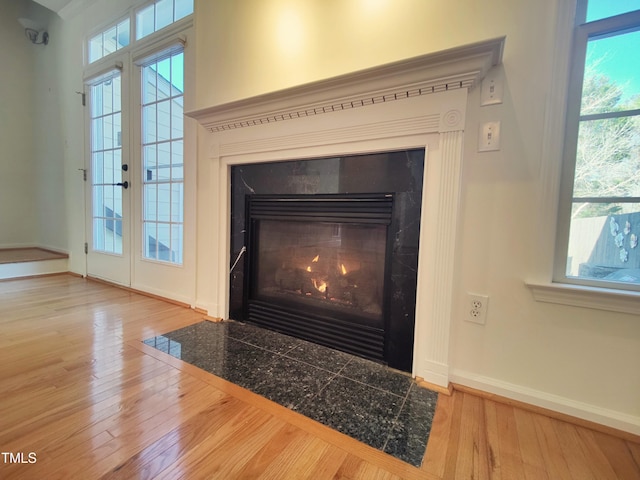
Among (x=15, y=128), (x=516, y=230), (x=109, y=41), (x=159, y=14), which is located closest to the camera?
(x=516, y=230)

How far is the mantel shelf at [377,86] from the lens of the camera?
4.21 ft

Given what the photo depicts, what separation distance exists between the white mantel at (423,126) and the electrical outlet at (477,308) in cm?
11

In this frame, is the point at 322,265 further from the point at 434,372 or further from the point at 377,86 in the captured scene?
the point at 377,86

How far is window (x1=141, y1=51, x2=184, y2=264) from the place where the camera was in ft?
8.54

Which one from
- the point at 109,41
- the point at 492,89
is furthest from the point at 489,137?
the point at 109,41

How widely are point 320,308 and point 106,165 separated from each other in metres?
3.03

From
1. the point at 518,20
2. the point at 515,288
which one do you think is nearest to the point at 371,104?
the point at 518,20

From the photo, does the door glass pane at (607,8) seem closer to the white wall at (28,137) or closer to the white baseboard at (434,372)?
the white baseboard at (434,372)

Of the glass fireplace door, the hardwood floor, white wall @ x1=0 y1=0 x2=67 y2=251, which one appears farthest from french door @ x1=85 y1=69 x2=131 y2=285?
the glass fireplace door

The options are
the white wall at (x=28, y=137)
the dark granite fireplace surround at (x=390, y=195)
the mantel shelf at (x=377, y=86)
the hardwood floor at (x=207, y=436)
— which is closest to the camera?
the hardwood floor at (x=207, y=436)

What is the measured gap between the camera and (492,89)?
4.49ft

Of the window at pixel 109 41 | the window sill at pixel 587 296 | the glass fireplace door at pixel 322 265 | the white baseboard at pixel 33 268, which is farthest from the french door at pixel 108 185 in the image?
the window sill at pixel 587 296

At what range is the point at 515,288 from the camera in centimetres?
136

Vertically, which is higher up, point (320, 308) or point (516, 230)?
point (516, 230)
